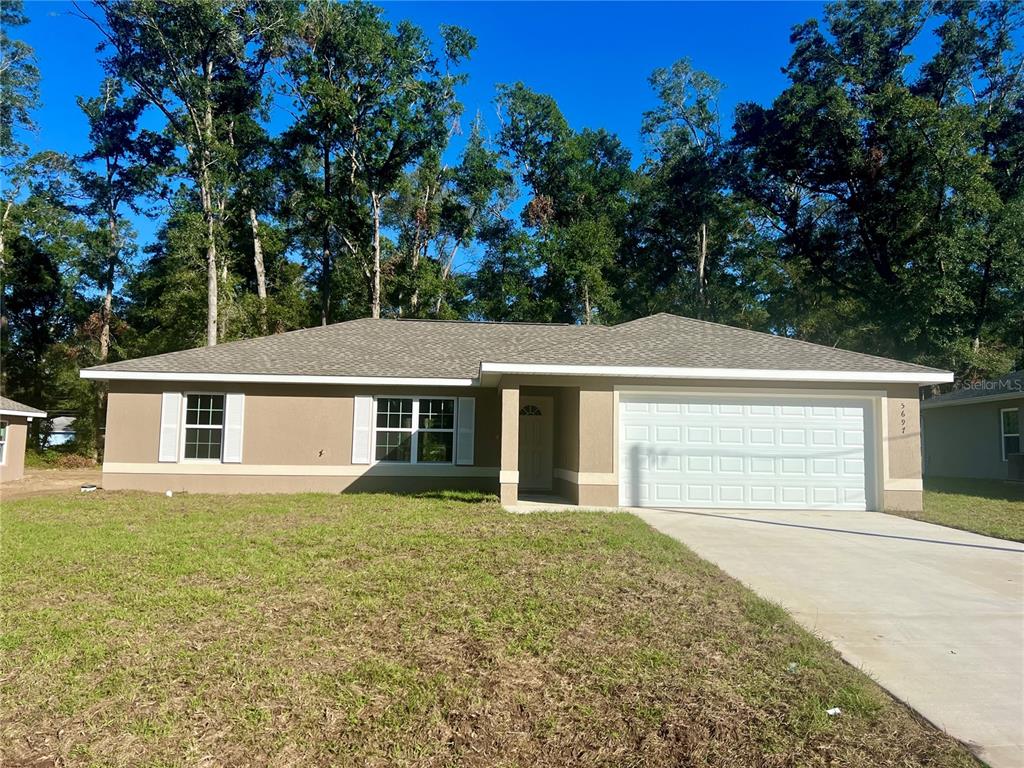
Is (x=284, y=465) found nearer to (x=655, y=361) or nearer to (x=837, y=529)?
(x=655, y=361)

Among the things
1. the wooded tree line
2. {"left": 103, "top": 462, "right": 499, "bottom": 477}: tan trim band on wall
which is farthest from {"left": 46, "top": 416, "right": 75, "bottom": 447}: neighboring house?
{"left": 103, "top": 462, "right": 499, "bottom": 477}: tan trim band on wall

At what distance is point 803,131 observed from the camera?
28.7m

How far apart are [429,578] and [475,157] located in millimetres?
29373

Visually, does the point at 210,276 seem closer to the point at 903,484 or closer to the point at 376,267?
the point at 376,267

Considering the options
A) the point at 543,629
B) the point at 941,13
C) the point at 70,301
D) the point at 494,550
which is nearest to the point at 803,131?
the point at 941,13

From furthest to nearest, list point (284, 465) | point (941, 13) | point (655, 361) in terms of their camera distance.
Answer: point (941, 13) → point (284, 465) → point (655, 361)

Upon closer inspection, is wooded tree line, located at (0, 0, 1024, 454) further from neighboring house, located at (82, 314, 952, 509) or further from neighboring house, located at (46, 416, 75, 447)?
neighboring house, located at (82, 314, 952, 509)

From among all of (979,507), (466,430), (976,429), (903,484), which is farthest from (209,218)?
(976,429)

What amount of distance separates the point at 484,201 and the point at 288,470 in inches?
897

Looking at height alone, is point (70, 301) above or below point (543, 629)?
above

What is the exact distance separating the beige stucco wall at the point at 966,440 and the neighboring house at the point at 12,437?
27705 mm

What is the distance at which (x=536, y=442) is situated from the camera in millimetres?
15000

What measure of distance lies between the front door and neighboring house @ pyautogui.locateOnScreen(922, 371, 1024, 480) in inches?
509

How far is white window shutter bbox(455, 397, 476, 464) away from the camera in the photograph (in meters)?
14.2
